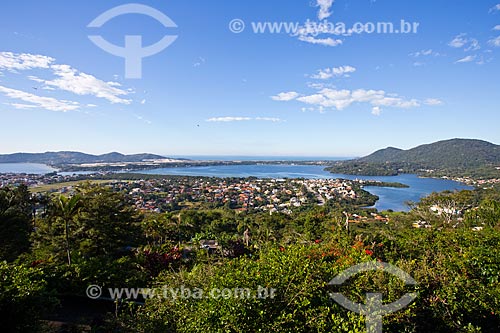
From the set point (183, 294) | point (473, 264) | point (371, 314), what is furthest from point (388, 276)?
point (183, 294)

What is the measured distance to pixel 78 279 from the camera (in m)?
7.24

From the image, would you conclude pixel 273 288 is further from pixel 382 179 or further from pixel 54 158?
pixel 54 158

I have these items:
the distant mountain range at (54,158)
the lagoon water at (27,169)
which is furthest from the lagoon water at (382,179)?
the distant mountain range at (54,158)

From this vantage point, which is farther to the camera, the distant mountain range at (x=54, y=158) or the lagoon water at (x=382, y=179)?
the distant mountain range at (x=54, y=158)

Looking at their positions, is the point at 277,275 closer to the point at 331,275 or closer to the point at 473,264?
the point at 331,275

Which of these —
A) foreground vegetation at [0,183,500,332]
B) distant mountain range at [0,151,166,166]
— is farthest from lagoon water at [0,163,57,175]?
foreground vegetation at [0,183,500,332]

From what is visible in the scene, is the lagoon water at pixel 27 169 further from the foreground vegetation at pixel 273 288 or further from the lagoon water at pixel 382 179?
the foreground vegetation at pixel 273 288

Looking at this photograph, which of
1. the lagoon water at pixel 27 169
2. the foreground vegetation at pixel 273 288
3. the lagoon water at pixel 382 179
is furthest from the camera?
the lagoon water at pixel 27 169

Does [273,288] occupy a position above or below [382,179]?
above

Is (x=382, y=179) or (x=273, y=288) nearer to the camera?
(x=273, y=288)

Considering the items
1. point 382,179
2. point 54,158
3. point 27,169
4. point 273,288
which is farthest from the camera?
point 54,158

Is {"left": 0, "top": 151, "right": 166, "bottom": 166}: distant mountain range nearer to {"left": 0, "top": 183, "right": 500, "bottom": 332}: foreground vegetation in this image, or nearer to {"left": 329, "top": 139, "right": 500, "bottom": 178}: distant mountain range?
{"left": 329, "top": 139, "right": 500, "bottom": 178}: distant mountain range

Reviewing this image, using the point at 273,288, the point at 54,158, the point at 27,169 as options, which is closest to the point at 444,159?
the point at 273,288

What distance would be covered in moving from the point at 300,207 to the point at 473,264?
41.2m
